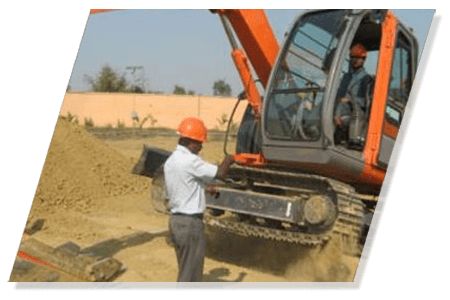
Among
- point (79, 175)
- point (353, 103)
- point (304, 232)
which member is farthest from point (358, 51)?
point (79, 175)

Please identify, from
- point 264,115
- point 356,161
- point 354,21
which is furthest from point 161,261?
point 354,21

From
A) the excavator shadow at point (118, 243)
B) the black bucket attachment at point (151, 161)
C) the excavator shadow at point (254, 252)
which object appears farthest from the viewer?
the black bucket attachment at point (151, 161)

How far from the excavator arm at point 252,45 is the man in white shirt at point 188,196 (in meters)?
1.92

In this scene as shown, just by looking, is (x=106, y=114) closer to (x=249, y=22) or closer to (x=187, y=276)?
(x=249, y=22)

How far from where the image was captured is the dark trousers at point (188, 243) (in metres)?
4.83

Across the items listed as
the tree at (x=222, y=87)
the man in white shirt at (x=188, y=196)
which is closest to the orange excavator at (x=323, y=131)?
the man in white shirt at (x=188, y=196)

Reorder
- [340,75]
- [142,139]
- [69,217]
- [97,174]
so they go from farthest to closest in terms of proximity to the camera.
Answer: [142,139] < [97,174] < [69,217] < [340,75]

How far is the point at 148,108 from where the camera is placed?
1783cm

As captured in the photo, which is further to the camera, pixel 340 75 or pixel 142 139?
pixel 142 139

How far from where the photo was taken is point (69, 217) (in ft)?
27.8

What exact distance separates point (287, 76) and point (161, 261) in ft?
8.30

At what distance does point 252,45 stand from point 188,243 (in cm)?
282

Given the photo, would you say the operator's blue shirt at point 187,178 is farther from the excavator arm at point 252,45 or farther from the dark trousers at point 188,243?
the excavator arm at point 252,45

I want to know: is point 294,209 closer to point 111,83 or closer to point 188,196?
point 188,196
